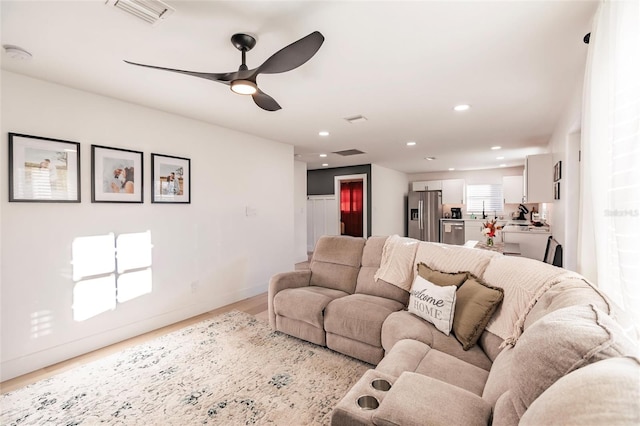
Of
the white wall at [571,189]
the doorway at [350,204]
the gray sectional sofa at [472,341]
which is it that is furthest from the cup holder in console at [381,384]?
the doorway at [350,204]

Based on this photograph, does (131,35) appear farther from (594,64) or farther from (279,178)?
(279,178)

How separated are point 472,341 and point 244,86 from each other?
2.25 meters

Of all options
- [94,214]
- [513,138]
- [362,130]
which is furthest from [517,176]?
[94,214]

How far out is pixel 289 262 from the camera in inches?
198

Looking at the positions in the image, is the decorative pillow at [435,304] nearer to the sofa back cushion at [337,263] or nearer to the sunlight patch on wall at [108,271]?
the sofa back cushion at [337,263]

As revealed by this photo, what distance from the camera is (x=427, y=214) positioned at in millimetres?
8312

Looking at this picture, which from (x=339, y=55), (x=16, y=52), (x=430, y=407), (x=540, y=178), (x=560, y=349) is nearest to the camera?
(x=560, y=349)

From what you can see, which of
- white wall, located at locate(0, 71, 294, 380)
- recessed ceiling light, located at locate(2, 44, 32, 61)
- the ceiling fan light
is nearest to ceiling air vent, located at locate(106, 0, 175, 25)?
the ceiling fan light

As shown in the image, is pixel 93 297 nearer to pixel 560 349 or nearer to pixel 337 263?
pixel 337 263

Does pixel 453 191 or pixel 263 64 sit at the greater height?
pixel 263 64

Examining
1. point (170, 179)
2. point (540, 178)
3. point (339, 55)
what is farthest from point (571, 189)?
point (170, 179)

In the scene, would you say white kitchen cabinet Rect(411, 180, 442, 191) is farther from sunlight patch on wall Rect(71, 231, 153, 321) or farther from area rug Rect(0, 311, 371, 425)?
sunlight patch on wall Rect(71, 231, 153, 321)

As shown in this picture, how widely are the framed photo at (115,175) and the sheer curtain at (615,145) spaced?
371 cm

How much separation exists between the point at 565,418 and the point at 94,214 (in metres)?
3.49
